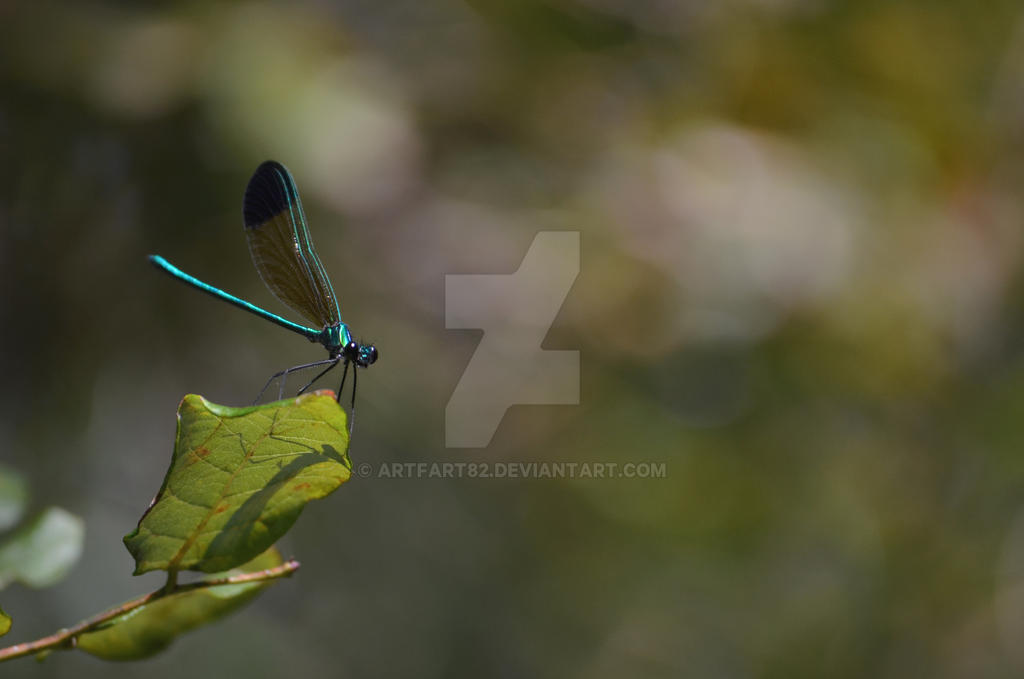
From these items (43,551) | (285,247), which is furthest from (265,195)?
(43,551)

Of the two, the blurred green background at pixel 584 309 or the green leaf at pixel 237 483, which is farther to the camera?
the blurred green background at pixel 584 309

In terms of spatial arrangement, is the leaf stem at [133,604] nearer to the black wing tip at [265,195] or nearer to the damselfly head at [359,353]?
the damselfly head at [359,353]

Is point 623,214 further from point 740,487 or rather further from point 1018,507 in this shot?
point 1018,507

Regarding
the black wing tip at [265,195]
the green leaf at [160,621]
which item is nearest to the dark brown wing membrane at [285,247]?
the black wing tip at [265,195]

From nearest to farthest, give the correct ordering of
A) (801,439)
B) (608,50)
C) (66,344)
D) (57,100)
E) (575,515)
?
(57,100)
(66,344)
(608,50)
(801,439)
(575,515)

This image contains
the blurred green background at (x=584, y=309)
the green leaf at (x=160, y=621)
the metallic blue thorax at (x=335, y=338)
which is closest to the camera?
the green leaf at (x=160, y=621)

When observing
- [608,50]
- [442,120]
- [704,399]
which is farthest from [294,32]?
[704,399]

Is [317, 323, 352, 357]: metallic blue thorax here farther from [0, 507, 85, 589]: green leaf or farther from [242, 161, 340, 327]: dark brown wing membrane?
[0, 507, 85, 589]: green leaf

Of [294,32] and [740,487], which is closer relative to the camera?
[294,32]
